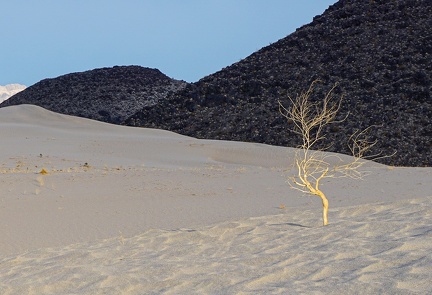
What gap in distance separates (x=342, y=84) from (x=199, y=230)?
23800mm

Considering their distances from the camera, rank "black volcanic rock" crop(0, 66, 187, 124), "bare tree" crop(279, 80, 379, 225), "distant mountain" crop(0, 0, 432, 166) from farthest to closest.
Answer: "black volcanic rock" crop(0, 66, 187, 124)
"distant mountain" crop(0, 0, 432, 166)
"bare tree" crop(279, 80, 379, 225)

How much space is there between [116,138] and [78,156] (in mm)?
4975

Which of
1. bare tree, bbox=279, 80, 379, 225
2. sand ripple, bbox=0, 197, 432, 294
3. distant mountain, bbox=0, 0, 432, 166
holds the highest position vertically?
distant mountain, bbox=0, 0, 432, 166

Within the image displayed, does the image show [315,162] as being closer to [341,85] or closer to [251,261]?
[251,261]

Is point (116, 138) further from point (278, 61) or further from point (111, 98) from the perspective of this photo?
point (111, 98)

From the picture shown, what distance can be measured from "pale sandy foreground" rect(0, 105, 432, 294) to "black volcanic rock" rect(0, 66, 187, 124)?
27.0 metres

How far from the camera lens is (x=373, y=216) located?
10359 mm

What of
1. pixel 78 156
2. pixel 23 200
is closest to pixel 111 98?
pixel 78 156

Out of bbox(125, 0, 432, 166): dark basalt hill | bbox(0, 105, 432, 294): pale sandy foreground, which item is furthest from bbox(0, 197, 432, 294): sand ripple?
bbox(125, 0, 432, 166): dark basalt hill

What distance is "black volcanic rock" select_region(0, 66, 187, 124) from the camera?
47.6 meters

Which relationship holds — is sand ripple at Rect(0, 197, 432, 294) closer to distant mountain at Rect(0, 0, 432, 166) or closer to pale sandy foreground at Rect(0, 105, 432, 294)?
pale sandy foreground at Rect(0, 105, 432, 294)

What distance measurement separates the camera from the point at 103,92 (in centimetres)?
5038

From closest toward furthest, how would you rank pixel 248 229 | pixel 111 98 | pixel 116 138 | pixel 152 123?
pixel 248 229 → pixel 116 138 → pixel 152 123 → pixel 111 98

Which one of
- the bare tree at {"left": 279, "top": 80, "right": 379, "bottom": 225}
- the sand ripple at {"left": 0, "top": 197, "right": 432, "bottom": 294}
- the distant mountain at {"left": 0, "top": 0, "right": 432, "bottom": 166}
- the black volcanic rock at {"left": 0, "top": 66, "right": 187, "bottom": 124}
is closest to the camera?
the sand ripple at {"left": 0, "top": 197, "right": 432, "bottom": 294}
